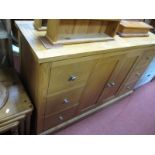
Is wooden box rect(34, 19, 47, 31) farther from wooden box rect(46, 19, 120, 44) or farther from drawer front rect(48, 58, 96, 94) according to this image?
drawer front rect(48, 58, 96, 94)

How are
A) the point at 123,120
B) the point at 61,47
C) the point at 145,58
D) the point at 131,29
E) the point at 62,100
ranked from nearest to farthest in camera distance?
1. the point at 61,47
2. the point at 62,100
3. the point at 131,29
4. the point at 145,58
5. the point at 123,120

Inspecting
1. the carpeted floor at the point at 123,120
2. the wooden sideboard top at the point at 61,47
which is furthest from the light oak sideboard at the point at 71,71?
the carpeted floor at the point at 123,120

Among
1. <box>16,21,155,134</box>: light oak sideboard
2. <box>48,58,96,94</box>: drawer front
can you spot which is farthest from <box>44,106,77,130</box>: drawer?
<box>48,58,96,94</box>: drawer front

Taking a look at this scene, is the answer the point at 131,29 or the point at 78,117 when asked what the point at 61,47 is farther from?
the point at 78,117

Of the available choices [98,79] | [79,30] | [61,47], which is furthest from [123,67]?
[61,47]

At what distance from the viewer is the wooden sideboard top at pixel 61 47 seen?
0.77m

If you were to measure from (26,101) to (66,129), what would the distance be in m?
0.67

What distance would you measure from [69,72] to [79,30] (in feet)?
0.89

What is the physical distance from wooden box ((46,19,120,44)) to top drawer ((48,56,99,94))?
12 cm

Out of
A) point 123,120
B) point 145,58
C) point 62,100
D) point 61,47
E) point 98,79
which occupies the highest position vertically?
point 61,47

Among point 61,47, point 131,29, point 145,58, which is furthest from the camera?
point 145,58

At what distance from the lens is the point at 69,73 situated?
0.94 meters
